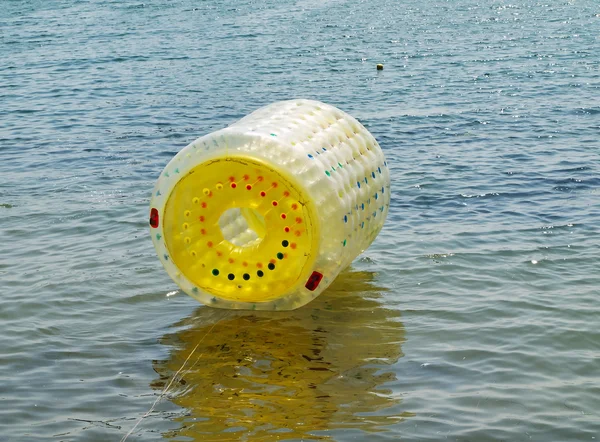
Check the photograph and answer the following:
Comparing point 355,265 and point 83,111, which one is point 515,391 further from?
point 83,111

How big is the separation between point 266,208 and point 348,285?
180 cm

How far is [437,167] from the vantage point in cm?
1410

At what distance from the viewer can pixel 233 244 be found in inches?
342

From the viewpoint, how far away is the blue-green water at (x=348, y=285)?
270 inches

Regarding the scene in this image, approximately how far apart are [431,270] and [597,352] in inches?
95.1

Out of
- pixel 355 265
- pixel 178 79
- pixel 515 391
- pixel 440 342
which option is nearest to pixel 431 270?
pixel 355 265

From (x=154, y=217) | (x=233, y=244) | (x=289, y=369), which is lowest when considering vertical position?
(x=289, y=369)

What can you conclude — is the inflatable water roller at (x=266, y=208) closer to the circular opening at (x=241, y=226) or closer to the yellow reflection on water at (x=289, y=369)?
the yellow reflection on water at (x=289, y=369)

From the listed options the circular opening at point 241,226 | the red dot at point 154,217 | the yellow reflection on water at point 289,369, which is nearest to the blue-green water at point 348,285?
the yellow reflection on water at point 289,369

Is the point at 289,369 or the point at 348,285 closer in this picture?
the point at 289,369

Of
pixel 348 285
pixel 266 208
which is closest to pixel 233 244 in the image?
pixel 266 208

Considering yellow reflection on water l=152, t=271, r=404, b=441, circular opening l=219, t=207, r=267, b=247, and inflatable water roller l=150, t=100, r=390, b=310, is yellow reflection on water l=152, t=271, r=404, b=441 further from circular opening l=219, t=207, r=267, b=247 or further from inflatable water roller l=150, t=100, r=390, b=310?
circular opening l=219, t=207, r=267, b=247

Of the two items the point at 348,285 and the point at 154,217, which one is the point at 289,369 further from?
the point at 348,285

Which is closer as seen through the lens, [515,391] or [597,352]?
[515,391]
